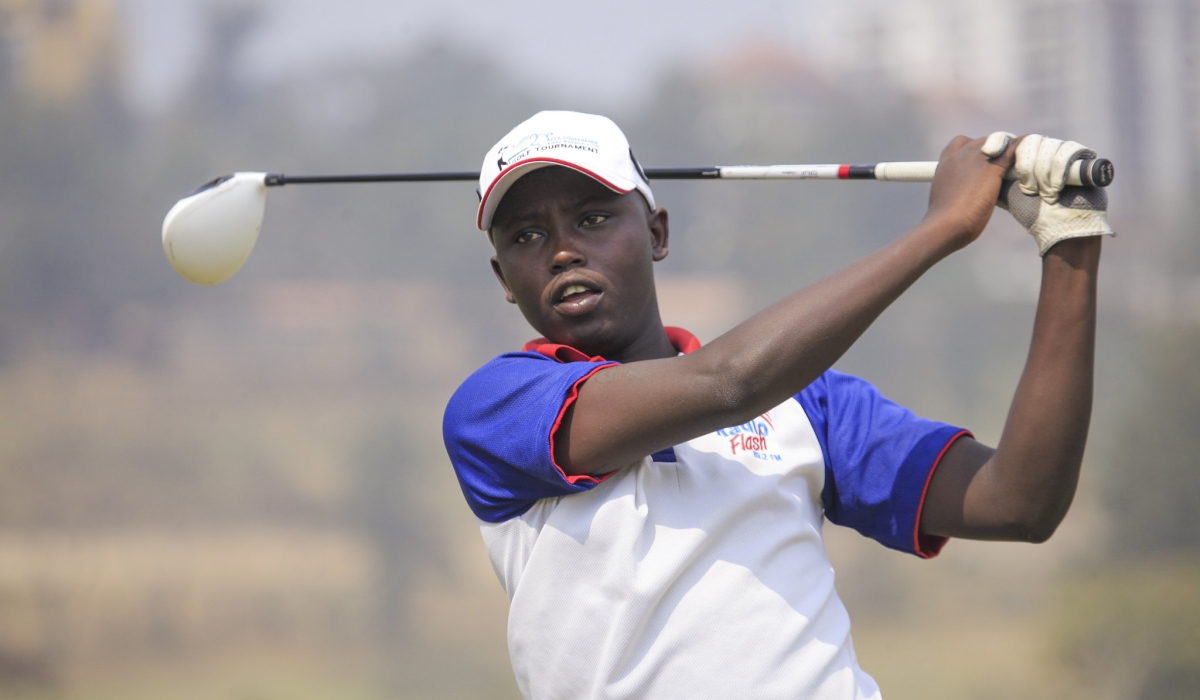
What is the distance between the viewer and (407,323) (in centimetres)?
405

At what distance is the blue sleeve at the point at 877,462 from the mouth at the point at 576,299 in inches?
13.9

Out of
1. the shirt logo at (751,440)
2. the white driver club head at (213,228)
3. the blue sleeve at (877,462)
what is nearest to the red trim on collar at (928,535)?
the blue sleeve at (877,462)

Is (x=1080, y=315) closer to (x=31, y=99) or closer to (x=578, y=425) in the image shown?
(x=578, y=425)

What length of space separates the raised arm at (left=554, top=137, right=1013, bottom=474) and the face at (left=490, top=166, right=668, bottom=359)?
202 mm

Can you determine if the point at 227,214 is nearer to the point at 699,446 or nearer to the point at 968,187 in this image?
the point at 699,446

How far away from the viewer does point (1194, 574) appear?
3795 millimetres

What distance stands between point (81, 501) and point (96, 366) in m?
0.52

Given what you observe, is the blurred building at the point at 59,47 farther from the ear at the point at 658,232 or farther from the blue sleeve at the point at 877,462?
the blue sleeve at the point at 877,462

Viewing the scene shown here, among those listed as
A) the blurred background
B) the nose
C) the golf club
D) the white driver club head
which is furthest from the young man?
the blurred background

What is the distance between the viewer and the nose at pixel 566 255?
1356 mm

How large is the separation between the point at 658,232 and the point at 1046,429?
63cm

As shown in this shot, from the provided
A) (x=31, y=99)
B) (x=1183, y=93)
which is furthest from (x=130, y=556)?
(x=1183, y=93)

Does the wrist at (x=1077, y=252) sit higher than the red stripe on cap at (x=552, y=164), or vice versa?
the red stripe on cap at (x=552, y=164)

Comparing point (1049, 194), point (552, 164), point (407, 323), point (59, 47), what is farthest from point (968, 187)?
point (59, 47)
